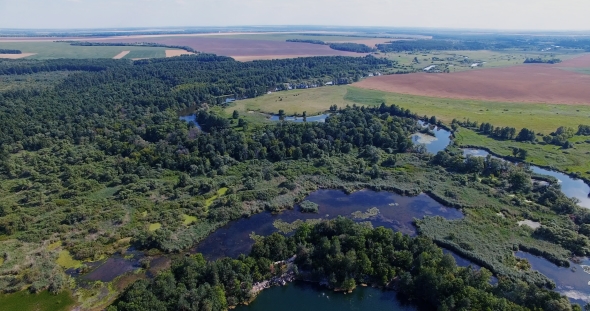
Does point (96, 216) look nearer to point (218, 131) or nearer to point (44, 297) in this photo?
point (44, 297)

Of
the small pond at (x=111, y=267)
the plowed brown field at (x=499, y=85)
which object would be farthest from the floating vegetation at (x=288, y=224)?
the plowed brown field at (x=499, y=85)

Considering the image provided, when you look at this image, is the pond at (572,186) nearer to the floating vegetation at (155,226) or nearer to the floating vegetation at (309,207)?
the floating vegetation at (309,207)

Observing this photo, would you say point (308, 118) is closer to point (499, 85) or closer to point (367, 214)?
point (367, 214)

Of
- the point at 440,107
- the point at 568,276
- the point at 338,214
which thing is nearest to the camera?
the point at 568,276

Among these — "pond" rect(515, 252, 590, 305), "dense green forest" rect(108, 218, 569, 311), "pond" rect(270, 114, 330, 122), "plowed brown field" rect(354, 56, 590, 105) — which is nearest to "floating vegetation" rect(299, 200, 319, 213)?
"dense green forest" rect(108, 218, 569, 311)

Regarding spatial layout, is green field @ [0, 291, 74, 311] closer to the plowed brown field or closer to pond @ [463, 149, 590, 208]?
pond @ [463, 149, 590, 208]

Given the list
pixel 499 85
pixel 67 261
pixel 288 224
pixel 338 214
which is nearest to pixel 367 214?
pixel 338 214
